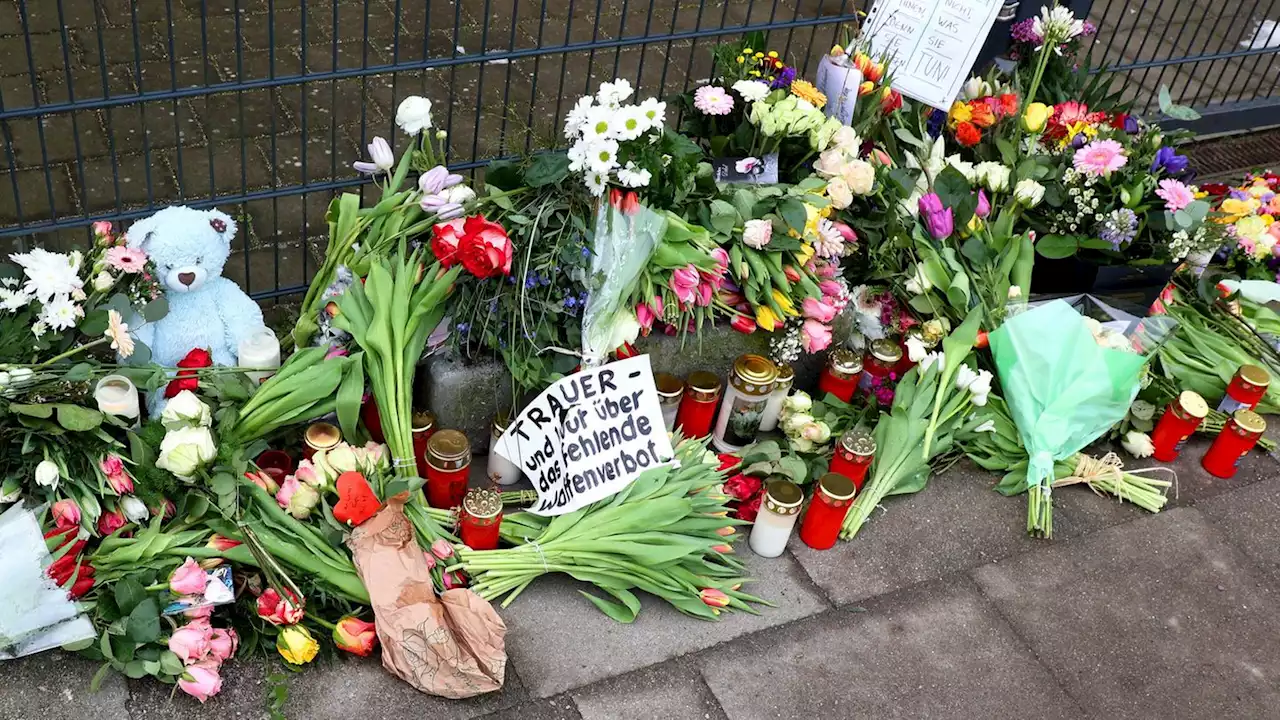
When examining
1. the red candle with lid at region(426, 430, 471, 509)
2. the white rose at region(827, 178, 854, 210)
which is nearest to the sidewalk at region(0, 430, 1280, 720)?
the red candle with lid at region(426, 430, 471, 509)

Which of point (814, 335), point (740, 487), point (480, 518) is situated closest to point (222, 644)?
point (480, 518)

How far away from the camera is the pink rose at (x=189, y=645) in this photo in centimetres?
263

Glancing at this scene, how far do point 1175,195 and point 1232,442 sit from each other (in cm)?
77

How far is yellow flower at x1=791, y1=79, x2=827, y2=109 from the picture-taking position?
12.0ft

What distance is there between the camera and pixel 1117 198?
3973 mm

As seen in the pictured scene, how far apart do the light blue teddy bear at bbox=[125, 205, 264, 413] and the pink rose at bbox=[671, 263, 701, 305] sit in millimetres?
1082

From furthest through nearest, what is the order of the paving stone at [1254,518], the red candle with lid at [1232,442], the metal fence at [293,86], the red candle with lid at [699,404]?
the metal fence at [293,86] → the red candle with lid at [1232,442] → the paving stone at [1254,518] → the red candle with lid at [699,404]

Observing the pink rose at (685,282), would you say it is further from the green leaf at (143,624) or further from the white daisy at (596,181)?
the green leaf at (143,624)

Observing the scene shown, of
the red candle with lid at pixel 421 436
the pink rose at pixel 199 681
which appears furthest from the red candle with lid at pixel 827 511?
the pink rose at pixel 199 681

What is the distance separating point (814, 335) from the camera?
3469mm

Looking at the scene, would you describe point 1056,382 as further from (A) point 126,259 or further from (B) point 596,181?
(A) point 126,259

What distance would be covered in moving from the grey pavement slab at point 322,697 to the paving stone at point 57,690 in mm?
46

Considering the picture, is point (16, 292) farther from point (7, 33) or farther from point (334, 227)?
point (7, 33)

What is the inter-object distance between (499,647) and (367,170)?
4.30ft
